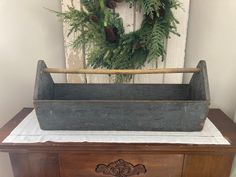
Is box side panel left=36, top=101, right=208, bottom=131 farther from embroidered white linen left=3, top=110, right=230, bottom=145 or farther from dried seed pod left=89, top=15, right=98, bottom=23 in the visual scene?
dried seed pod left=89, top=15, right=98, bottom=23

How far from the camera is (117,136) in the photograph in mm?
705

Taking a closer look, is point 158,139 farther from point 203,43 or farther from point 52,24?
point 52,24

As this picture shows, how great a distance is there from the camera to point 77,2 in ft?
2.93

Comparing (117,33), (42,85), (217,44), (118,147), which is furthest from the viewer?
(217,44)

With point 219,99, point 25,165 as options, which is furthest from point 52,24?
point 219,99

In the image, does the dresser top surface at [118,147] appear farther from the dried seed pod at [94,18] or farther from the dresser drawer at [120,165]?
the dried seed pod at [94,18]

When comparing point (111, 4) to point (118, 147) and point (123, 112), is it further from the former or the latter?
point (118, 147)

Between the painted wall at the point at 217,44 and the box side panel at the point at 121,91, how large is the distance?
19cm

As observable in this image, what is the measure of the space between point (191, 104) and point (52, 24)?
667 mm

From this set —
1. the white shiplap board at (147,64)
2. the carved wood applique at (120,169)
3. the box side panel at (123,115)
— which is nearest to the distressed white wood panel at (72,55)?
the white shiplap board at (147,64)

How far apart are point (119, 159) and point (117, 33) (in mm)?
461

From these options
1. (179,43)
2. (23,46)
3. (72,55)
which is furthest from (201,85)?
(23,46)

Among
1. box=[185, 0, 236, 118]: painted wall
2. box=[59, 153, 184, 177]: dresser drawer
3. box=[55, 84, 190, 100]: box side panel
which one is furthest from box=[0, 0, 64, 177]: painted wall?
box=[185, 0, 236, 118]: painted wall

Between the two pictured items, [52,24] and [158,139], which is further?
[52,24]
